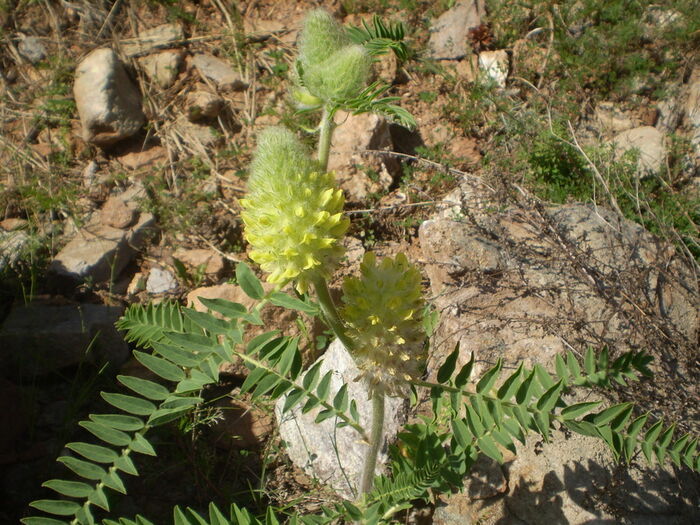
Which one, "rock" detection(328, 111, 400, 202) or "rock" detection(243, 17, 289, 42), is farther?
"rock" detection(243, 17, 289, 42)

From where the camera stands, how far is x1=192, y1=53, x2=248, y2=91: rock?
4.73 metres

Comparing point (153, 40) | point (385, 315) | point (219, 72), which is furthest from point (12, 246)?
point (385, 315)

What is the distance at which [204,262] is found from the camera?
12.3 feet

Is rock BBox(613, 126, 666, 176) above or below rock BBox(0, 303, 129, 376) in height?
above

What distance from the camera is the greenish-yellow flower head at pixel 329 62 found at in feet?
4.82

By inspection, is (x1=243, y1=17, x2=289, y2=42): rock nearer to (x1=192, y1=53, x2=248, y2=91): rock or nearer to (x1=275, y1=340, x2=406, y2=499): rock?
(x1=192, y1=53, x2=248, y2=91): rock

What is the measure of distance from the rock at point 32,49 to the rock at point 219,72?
140 cm

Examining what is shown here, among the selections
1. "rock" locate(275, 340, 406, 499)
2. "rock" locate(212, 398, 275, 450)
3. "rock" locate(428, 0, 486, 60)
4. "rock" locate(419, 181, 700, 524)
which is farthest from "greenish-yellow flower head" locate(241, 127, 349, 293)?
"rock" locate(428, 0, 486, 60)

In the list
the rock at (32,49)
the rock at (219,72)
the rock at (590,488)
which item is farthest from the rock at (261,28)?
the rock at (590,488)

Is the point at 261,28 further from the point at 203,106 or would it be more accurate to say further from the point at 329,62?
the point at 329,62

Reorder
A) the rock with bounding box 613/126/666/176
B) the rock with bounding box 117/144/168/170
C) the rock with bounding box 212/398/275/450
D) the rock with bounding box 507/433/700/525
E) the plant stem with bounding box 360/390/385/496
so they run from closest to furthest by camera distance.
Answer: the plant stem with bounding box 360/390/385/496 < the rock with bounding box 507/433/700/525 < the rock with bounding box 212/398/275/450 < the rock with bounding box 613/126/666/176 < the rock with bounding box 117/144/168/170

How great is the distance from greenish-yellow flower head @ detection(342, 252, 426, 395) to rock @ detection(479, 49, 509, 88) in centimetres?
349

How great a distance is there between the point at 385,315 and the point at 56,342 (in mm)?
2373

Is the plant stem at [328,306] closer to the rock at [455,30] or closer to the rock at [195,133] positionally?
the rock at [195,133]
